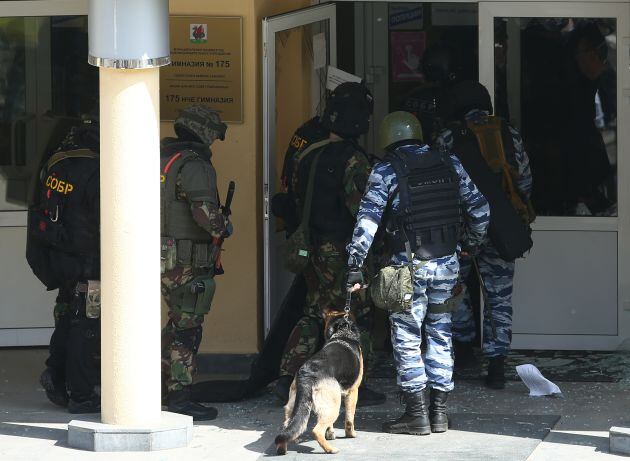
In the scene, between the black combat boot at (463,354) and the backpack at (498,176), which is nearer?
the backpack at (498,176)

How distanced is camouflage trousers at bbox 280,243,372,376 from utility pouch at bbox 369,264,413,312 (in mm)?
676

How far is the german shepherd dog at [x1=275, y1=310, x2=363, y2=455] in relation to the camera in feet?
23.5

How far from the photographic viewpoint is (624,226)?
31.2 ft

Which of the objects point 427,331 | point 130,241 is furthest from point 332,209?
point 130,241

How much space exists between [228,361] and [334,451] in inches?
77.1

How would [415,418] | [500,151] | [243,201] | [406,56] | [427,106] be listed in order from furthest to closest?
[406,56]
[427,106]
[243,201]
[500,151]
[415,418]

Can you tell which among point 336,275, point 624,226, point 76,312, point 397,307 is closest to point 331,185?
point 336,275

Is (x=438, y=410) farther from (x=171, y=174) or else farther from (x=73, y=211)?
Answer: (x=73, y=211)

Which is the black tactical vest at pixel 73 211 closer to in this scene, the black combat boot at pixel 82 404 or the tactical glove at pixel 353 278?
the black combat boot at pixel 82 404

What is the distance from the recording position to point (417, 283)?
758 centimetres

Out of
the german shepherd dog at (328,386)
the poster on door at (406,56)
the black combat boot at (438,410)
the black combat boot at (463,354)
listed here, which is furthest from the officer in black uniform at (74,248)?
the poster on door at (406,56)

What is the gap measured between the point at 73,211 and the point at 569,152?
356cm

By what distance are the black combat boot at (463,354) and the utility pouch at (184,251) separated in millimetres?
2237

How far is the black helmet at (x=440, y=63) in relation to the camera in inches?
398
